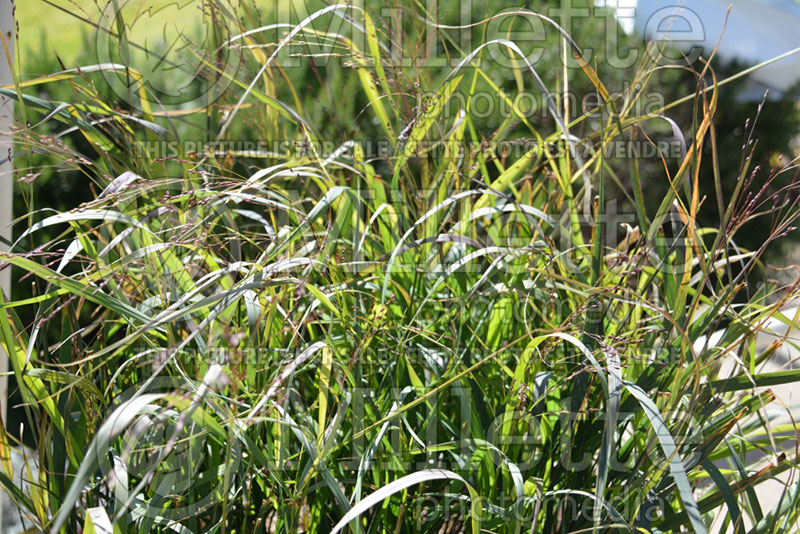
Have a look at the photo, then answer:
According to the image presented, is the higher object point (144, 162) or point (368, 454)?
point (144, 162)

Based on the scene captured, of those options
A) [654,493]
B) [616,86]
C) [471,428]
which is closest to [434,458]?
[471,428]

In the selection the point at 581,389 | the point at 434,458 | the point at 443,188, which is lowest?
the point at 434,458

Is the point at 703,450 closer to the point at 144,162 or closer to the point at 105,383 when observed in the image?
the point at 105,383

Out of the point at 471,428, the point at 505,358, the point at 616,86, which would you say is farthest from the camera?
the point at 616,86

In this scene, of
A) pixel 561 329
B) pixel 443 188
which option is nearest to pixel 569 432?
pixel 561 329

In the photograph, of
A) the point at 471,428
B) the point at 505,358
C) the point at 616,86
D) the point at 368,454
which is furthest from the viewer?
the point at 616,86

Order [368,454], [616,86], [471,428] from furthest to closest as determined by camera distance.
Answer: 1. [616,86]
2. [471,428]
3. [368,454]

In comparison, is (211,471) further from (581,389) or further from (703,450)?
(703,450)

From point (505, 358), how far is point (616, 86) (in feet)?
9.44

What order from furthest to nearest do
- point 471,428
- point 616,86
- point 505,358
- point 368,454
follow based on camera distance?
point 616,86, point 505,358, point 471,428, point 368,454

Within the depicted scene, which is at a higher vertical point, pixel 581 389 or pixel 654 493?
pixel 581 389

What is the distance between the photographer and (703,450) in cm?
95

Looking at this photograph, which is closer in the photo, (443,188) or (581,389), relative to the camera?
(581,389)

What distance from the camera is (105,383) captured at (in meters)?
1.12
